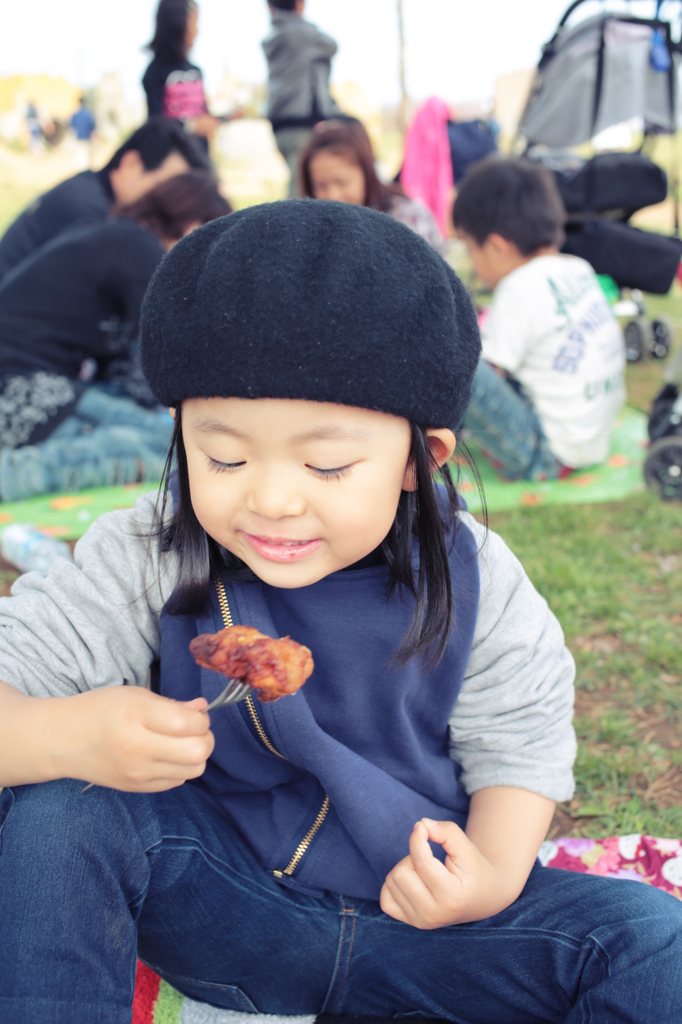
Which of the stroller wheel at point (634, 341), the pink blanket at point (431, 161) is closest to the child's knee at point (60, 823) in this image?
the stroller wheel at point (634, 341)

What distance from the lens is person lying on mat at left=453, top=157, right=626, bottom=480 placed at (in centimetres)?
347

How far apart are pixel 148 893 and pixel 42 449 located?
108 inches

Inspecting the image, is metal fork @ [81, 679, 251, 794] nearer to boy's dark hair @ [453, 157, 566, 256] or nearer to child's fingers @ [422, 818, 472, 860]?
child's fingers @ [422, 818, 472, 860]

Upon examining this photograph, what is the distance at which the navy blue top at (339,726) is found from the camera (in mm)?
1189

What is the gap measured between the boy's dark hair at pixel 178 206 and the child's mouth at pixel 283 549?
2949mm

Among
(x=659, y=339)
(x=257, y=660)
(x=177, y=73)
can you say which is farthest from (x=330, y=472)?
(x=177, y=73)

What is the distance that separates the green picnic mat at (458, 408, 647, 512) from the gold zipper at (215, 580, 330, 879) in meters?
2.11

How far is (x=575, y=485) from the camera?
3654mm

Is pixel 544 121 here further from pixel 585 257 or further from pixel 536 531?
pixel 536 531

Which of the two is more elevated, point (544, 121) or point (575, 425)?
point (544, 121)

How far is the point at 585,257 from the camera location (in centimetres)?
479

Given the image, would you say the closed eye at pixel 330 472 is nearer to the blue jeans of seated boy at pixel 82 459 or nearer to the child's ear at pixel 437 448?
the child's ear at pixel 437 448

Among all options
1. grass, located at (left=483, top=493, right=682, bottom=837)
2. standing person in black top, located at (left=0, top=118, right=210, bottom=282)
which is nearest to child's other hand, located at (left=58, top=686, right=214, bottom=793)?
grass, located at (left=483, top=493, right=682, bottom=837)

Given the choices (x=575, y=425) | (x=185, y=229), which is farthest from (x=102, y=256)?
(x=575, y=425)
